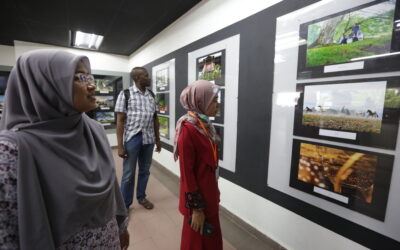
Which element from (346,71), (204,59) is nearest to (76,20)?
(204,59)

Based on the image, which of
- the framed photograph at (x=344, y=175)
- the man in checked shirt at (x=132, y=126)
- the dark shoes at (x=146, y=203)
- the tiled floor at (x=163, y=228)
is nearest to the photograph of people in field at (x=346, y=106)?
the framed photograph at (x=344, y=175)

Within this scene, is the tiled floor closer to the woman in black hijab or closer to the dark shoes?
the dark shoes

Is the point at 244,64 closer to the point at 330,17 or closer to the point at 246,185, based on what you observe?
the point at 330,17

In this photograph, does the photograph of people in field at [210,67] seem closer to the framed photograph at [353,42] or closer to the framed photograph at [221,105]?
the framed photograph at [221,105]

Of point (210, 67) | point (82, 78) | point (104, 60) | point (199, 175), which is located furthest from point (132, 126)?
point (104, 60)

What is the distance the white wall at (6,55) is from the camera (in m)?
4.33

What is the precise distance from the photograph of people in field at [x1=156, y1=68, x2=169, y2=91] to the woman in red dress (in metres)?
2.12

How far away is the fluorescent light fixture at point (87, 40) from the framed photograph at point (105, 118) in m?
1.63

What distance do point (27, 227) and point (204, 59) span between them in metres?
2.18

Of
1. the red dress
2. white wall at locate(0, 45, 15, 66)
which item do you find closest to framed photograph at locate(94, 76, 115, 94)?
white wall at locate(0, 45, 15, 66)

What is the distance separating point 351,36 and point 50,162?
5.46 ft

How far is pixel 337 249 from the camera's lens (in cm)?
131

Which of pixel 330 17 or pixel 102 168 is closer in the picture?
pixel 102 168

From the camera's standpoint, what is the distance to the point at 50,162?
650 mm
